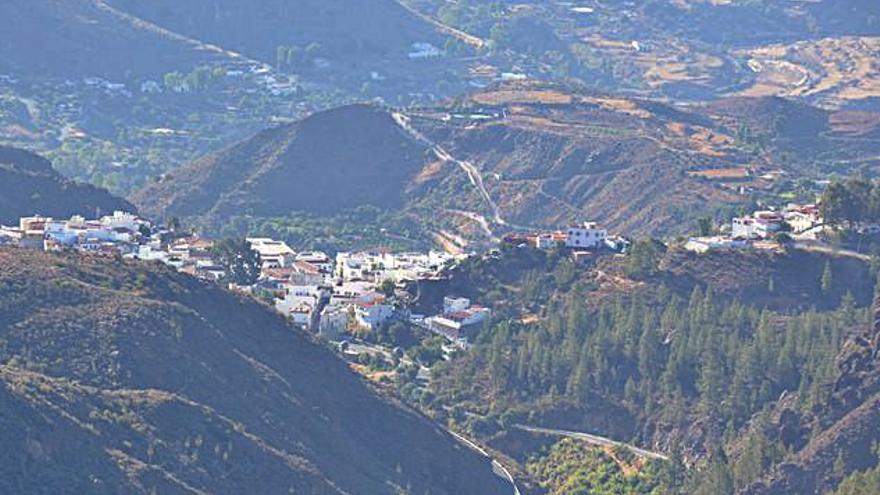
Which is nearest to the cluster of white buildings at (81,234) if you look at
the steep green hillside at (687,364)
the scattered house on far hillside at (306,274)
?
the scattered house on far hillside at (306,274)

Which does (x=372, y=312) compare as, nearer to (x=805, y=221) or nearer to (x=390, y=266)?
(x=390, y=266)

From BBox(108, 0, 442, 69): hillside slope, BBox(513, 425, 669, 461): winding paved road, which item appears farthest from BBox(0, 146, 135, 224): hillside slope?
BBox(108, 0, 442, 69): hillside slope

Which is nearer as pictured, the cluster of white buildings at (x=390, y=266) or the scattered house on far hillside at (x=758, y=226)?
the scattered house on far hillside at (x=758, y=226)

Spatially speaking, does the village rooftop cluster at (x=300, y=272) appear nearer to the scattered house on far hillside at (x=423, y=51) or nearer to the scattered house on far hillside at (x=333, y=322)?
the scattered house on far hillside at (x=333, y=322)

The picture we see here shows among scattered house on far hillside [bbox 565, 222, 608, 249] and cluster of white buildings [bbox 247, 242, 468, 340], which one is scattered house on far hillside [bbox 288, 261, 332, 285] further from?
scattered house on far hillside [bbox 565, 222, 608, 249]

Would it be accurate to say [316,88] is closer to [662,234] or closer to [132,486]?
[662,234]

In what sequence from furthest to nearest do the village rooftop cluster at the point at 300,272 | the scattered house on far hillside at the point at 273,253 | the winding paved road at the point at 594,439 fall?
the scattered house on far hillside at the point at 273,253, the village rooftop cluster at the point at 300,272, the winding paved road at the point at 594,439

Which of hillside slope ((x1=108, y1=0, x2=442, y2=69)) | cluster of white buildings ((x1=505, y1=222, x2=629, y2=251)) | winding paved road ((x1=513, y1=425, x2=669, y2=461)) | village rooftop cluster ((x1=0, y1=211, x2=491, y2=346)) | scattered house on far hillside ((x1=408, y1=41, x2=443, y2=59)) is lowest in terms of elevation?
scattered house on far hillside ((x1=408, y1=41, x2=443, y2=59))
